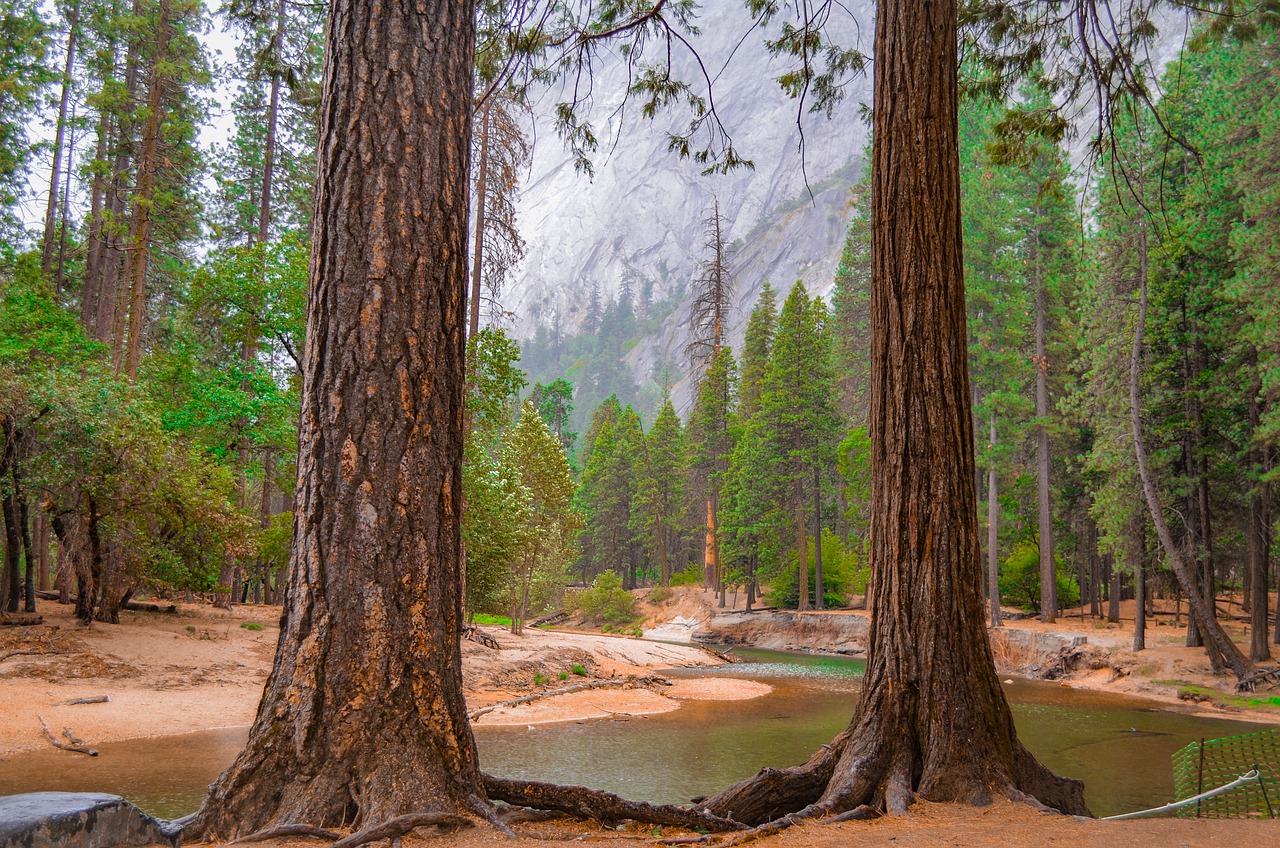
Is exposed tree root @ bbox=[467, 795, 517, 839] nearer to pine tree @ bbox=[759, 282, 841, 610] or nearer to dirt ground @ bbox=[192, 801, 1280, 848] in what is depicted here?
dirt ground @ bbox=[192, 801, 1280, 848]

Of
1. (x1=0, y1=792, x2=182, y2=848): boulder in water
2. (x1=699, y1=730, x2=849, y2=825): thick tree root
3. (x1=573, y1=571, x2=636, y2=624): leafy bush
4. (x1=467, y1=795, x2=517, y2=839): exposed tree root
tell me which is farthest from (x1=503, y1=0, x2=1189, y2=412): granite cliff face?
(x1=0, y1=792, x2=182, y2=848): boulder in water

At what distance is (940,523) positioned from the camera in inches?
170

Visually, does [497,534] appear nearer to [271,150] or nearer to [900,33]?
[271,150]

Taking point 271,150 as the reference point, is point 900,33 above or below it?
below

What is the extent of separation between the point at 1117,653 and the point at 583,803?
19.0m

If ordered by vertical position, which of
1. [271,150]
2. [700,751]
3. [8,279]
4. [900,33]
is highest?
[271,150]

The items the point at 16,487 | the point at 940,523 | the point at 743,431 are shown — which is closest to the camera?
the point at 940,523

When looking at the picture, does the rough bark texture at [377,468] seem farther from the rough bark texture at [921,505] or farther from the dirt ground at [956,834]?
the rough bark texture at [921,505]

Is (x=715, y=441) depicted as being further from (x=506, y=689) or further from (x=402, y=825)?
(x=402, y=825)

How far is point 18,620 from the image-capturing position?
11414mm

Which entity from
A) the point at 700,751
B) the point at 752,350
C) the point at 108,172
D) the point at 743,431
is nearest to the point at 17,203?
the point at 108,172

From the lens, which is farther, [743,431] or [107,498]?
[743,431]

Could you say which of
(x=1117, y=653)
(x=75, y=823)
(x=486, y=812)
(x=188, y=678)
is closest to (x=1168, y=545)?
(x=1117, y=653)

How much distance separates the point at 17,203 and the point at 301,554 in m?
21.6
